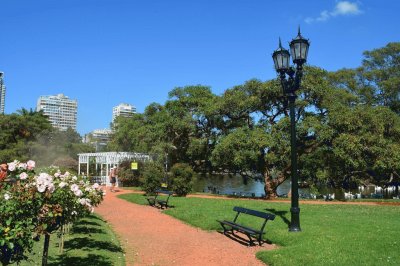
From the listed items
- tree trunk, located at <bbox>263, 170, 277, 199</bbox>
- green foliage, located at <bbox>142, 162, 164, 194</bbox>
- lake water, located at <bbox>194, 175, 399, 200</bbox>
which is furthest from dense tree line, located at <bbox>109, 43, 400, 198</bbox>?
green foliage, located at <bbox>142, 162, 164, 194</bbox>

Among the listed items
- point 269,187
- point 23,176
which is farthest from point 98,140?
point 23,176

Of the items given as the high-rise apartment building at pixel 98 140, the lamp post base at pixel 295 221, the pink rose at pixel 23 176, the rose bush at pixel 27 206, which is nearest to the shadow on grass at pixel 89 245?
the rose bush at pixel 27 206

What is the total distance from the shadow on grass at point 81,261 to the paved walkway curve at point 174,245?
1.51ft

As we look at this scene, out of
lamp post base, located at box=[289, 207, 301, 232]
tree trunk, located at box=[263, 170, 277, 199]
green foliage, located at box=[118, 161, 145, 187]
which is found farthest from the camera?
green foliage, located at box=[118, 161, 145, 187]

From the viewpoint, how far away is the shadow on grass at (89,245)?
318 inches

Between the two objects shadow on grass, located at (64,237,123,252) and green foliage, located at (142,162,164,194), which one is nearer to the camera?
shadow on grass, located at (64,237,123,252)

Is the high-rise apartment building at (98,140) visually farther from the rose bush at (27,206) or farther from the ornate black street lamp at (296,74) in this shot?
the rose bush at (27,206)

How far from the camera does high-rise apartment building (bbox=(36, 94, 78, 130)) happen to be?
162m

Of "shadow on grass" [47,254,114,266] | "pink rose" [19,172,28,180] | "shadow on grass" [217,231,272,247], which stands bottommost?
"shadow on grass" [217,231,272,247]

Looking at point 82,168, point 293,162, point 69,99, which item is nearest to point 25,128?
point 82,168

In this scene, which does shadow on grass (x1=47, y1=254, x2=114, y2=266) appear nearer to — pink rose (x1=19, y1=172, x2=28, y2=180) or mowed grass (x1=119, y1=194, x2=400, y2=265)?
pink rose (x1=19, y1=172, x2=28, y2=180)

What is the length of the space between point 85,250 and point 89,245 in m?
0.51

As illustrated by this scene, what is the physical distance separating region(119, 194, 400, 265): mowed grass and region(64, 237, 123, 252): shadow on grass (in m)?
3.08

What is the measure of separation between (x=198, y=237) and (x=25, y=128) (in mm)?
40519
